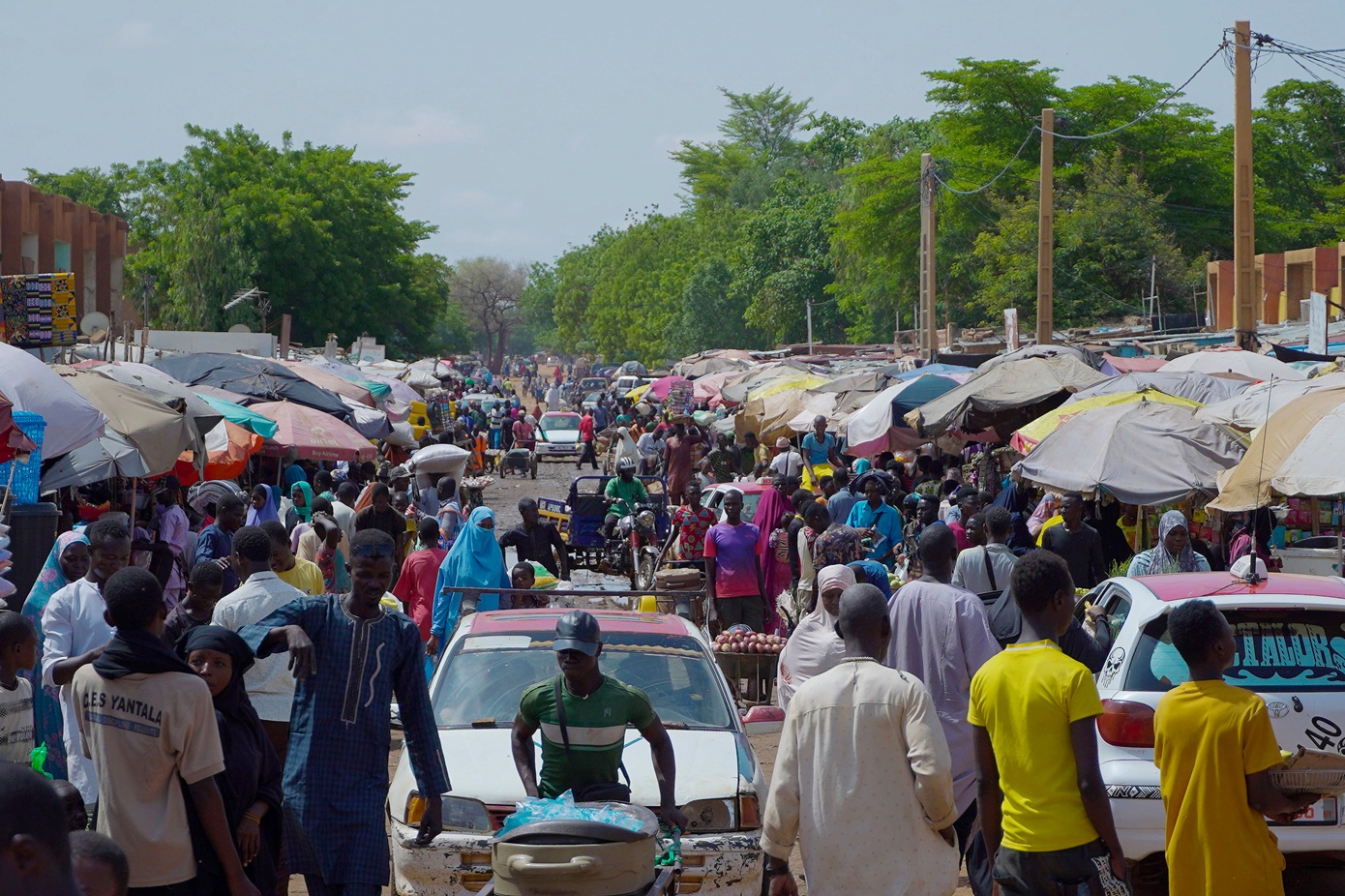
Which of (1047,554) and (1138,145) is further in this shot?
(1138,145)

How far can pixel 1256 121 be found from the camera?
60.6m

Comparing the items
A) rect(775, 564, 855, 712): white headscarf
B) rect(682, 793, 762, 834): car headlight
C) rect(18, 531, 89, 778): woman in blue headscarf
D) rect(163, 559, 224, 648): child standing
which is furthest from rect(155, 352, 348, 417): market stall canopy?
rect(682, 793, 762, 834): car headlight

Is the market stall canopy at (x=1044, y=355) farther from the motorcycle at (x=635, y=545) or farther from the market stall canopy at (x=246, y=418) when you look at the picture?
the market stall canopy at (x=246, y=418)

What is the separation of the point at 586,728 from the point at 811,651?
2.01m

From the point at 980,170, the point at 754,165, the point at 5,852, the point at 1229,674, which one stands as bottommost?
the point at 1229,674

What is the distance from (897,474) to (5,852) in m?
18.2

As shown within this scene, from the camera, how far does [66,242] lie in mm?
39438

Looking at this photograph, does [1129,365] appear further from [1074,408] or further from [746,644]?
[746,644]

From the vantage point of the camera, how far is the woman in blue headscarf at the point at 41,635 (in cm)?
611

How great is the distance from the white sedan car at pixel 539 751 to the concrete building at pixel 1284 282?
31.0 meters

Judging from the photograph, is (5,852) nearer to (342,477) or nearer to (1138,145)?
(342,477)

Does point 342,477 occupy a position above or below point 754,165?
below

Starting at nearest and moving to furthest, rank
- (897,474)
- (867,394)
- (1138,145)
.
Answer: (897,474), (867,394), (1138,145)

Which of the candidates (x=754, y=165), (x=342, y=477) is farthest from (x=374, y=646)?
(x=754, y=165)
